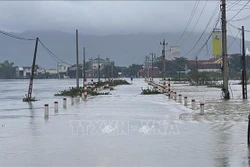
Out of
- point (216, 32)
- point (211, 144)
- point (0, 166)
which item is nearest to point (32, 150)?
point (0, 166)

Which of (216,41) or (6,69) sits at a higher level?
(6,69)

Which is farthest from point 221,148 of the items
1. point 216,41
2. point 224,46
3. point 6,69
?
point 6,69

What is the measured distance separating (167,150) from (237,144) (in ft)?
6.59

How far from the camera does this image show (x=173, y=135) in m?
13.6

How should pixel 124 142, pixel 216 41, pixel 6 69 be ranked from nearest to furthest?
pixel 124 142, pixel 216 41, pixel 6 69

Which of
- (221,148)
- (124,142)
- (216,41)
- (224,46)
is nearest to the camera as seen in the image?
(221,148)

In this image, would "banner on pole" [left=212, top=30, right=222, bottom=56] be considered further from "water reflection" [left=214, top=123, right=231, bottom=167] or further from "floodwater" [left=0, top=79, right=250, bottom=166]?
"water reflection" [left=214, top=123, right=231, bottom=167]

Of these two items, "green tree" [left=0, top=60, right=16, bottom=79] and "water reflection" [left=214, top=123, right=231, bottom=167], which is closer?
"water reflection" [left=214, top=123, right=231, bottom=167]

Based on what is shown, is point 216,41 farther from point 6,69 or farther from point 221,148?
point 6,69

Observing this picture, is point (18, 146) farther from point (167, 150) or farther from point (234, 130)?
point (234, 130)

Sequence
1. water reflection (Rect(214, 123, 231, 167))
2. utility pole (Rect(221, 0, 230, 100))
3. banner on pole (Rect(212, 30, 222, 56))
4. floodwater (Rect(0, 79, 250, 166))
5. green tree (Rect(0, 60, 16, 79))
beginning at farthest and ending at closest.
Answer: green tree (Rect(0, 60, 16, 79)) → banner on pole (Rect(212, 30, 222, 56)) → utility pole (Rect(221, 0, 230, 100)) → floodwater (Rect(0, 79, 250, 166)) → water reflection (Rect(214, 123, 231, 167))

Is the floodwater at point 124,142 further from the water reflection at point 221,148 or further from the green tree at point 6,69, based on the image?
the green tree at point 6,69

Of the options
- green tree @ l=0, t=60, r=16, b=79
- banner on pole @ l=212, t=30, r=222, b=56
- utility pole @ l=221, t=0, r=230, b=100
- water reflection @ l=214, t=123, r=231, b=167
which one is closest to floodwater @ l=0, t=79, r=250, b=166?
water reflection @ l=214, t=123, r=231, b=167

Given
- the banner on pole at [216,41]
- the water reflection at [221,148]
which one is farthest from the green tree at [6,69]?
the water reflection at [221,148]
